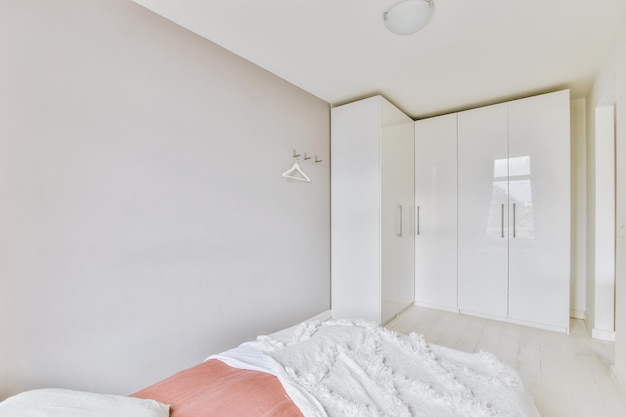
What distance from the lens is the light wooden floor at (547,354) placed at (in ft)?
5.97

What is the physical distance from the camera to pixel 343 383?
3.87 ft

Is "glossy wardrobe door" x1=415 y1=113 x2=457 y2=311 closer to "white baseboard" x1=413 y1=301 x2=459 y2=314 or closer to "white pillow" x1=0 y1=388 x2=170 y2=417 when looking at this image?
"white baseboard" x1=413 y1=301 x2=459 y2=314

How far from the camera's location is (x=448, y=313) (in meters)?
3.45

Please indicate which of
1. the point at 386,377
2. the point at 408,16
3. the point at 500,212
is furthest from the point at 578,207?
the point at 386,377

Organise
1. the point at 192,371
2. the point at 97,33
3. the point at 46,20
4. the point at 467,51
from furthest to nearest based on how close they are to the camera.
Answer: the point at 467,51
the point at 97,33
the point at 46,20
the point at 192,371

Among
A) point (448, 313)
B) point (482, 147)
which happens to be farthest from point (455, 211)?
point (448, 313)

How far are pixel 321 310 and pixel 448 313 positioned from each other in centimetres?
154

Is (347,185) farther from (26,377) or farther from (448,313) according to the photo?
(26,377)

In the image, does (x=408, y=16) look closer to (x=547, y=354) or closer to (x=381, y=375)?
(x=381, y=375)

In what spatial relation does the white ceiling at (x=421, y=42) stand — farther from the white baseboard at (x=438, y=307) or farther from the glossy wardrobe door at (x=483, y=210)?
the white baseboard at (x=438, y=307)

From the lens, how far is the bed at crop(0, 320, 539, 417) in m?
1.01

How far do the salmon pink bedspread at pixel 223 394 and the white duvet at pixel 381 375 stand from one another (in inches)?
2.0

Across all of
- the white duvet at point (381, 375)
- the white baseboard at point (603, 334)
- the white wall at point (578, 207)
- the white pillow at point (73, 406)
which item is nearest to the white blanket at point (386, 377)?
the white duvet at point (381, 375)

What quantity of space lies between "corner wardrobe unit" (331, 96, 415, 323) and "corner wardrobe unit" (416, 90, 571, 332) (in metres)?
0.43
